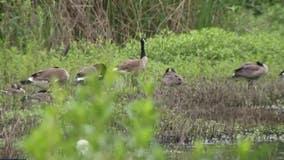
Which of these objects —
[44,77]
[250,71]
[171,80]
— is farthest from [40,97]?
[250,71]

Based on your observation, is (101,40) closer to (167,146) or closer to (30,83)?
(30,83)

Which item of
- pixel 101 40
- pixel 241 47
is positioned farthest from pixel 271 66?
pixel 101 40

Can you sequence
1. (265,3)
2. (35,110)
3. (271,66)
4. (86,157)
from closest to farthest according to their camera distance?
(86,157)
(35,110)
(271,66)
(265,3)

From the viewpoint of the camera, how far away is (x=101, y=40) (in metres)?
16.4

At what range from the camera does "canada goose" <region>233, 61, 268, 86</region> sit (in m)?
14.3

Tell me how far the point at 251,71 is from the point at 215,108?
2106 mm

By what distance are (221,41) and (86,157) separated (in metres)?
13.0

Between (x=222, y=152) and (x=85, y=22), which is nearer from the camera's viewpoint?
(x=222, y=152)

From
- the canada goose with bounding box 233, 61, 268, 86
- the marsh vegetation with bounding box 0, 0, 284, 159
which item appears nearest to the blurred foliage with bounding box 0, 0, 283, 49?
the marsh vegetation with bounding box 0, 0, 284, 159

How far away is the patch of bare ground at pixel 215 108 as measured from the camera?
11.1 metres

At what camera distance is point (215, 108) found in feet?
40.7

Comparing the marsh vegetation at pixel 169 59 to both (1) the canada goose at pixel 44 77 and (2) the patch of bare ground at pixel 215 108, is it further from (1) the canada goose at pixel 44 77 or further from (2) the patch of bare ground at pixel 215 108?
(1) the canada goose at pixel 44 77

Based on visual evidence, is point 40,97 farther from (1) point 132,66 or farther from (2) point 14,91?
(1) point 132,66

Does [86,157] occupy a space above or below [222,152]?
above
